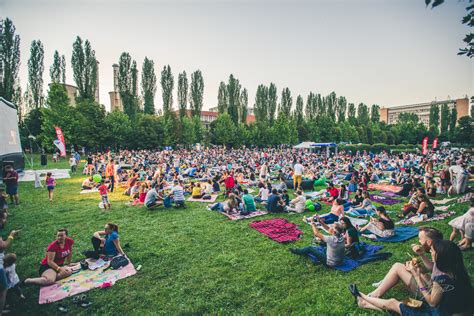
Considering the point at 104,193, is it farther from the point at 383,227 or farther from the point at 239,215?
the point at 383,227

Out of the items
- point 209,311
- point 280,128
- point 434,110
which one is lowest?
point 209,311

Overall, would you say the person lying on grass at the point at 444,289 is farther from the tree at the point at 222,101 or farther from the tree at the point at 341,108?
the tree at the point at 341,108

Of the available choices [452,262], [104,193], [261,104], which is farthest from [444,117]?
[104,193]

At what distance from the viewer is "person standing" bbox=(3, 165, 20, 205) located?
385 inches

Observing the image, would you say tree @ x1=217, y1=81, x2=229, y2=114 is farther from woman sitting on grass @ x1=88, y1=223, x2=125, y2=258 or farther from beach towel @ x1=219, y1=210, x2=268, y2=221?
woman sitting on grass @ x1=88, y1=223, x2=125, y2=258

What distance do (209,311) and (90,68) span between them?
48972mm

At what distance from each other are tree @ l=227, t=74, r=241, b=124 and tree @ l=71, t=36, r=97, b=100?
28820 millimetres

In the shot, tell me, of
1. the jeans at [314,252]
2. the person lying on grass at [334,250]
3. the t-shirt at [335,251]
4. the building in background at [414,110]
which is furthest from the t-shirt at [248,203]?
the building in background at [414,110]

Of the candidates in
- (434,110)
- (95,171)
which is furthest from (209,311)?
(434,110)

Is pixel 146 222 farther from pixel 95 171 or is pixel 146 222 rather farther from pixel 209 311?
pixel 95 171

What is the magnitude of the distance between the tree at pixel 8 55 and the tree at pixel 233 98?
127 ft

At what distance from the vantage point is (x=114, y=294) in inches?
168

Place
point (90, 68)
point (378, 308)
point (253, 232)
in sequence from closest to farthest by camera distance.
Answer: point (378, 308) → point (253, 232) → point (90, 68)

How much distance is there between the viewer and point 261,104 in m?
62.6
